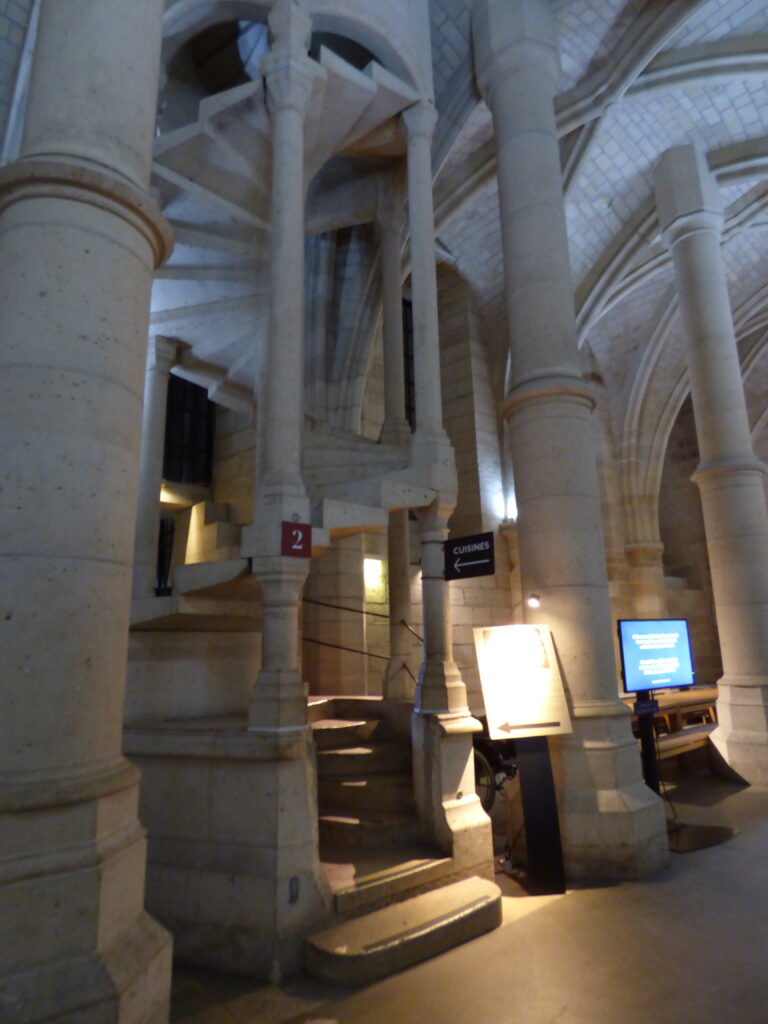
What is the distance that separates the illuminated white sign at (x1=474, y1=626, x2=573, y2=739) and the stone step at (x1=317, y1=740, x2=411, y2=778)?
55.0 inches

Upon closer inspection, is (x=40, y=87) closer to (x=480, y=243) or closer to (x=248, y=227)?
(x=248, y=227)

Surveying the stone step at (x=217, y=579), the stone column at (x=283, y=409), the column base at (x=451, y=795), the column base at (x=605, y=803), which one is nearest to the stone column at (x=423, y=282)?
the stone column at (x=283, y=409)

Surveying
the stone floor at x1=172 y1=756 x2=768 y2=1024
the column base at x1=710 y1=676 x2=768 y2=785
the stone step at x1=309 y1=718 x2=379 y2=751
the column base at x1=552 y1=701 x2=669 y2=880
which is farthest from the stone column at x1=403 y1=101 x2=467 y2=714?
the column base at x1=710 y1=676 x2=768 y2=785

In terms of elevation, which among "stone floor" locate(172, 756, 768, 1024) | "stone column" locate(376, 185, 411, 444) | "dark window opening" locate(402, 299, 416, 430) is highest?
"dark window opening" locate(402, 299, 416, 430)

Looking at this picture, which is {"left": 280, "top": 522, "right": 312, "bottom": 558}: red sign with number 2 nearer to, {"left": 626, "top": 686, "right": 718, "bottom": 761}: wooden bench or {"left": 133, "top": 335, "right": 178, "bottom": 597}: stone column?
{"left": 133, "top": 335, "right": 178, "bottom": 597}: stone column

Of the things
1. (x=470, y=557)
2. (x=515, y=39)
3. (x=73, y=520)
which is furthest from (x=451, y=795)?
(x=515, y=39)

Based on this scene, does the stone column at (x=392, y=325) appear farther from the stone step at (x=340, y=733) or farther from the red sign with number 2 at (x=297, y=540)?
the stone step at (x=340, y=733)

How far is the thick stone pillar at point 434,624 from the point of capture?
181 inches

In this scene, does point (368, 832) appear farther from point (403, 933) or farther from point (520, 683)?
point (520, 683)

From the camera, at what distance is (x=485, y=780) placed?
258 inches

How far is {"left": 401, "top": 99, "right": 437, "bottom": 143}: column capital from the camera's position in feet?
20.0

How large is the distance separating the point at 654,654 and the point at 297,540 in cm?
376

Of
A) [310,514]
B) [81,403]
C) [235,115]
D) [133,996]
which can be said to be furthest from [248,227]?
[133,996]

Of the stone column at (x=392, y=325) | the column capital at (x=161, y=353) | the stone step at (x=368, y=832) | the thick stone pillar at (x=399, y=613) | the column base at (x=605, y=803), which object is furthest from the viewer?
the column capital at (x=161, y=353)
